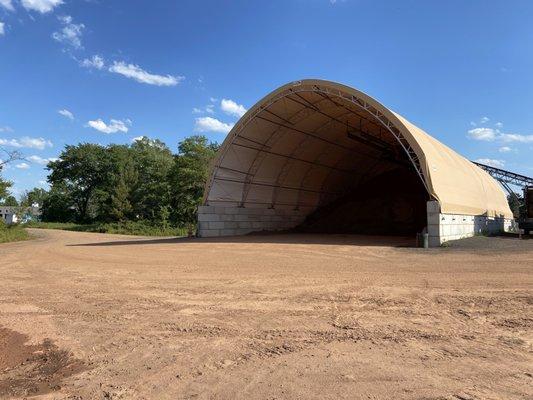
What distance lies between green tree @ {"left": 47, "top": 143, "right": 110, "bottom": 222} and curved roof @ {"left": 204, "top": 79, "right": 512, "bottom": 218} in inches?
1894

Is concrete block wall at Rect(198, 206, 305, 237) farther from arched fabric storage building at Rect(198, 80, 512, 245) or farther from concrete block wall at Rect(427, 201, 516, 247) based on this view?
concrete block wall at Rect(427, 201, 516, 247)

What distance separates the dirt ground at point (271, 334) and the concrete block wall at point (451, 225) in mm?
8123

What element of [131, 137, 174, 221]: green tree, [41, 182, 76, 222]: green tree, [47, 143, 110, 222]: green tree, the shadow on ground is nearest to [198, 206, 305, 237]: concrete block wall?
the shadow on ground

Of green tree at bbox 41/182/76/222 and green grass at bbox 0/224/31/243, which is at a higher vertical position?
green tree at bbox 41/182/76/222

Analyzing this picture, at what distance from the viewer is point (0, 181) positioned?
3403 cm

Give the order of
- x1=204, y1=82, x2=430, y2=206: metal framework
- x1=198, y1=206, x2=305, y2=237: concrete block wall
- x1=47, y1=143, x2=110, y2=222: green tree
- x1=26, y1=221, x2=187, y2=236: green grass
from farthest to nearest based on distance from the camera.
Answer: x1=47, y1=143, x2=110, y2=222: green tree, x1=26, y1=221, x2=187, y2=236: green grass, x1=198, y1=206, x2=305, y2=237: concrete block wall, x1=204, y1=82, x2=430, y2=206: metal framework

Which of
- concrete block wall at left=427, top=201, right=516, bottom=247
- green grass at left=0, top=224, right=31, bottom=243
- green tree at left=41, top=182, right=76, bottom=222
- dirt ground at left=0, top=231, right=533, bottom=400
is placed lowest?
dirt ground at left=0, top=231, right=533, bottom=400

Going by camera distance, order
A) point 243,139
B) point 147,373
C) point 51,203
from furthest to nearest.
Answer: point 51,203
point 243,139
point 147,373

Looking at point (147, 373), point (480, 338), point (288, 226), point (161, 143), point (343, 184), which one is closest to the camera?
point (147, 373)

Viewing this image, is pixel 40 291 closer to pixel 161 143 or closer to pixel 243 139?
pixel 243 139

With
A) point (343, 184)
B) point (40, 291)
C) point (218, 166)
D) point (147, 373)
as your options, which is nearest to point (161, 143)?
point (343, 184)

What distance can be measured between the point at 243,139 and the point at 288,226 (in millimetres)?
10108

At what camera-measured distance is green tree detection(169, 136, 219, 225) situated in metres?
54.4

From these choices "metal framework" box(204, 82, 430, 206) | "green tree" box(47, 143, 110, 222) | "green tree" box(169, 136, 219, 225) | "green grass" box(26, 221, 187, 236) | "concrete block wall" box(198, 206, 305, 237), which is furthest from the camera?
"green tree" box(47, 143, 110, 222)
